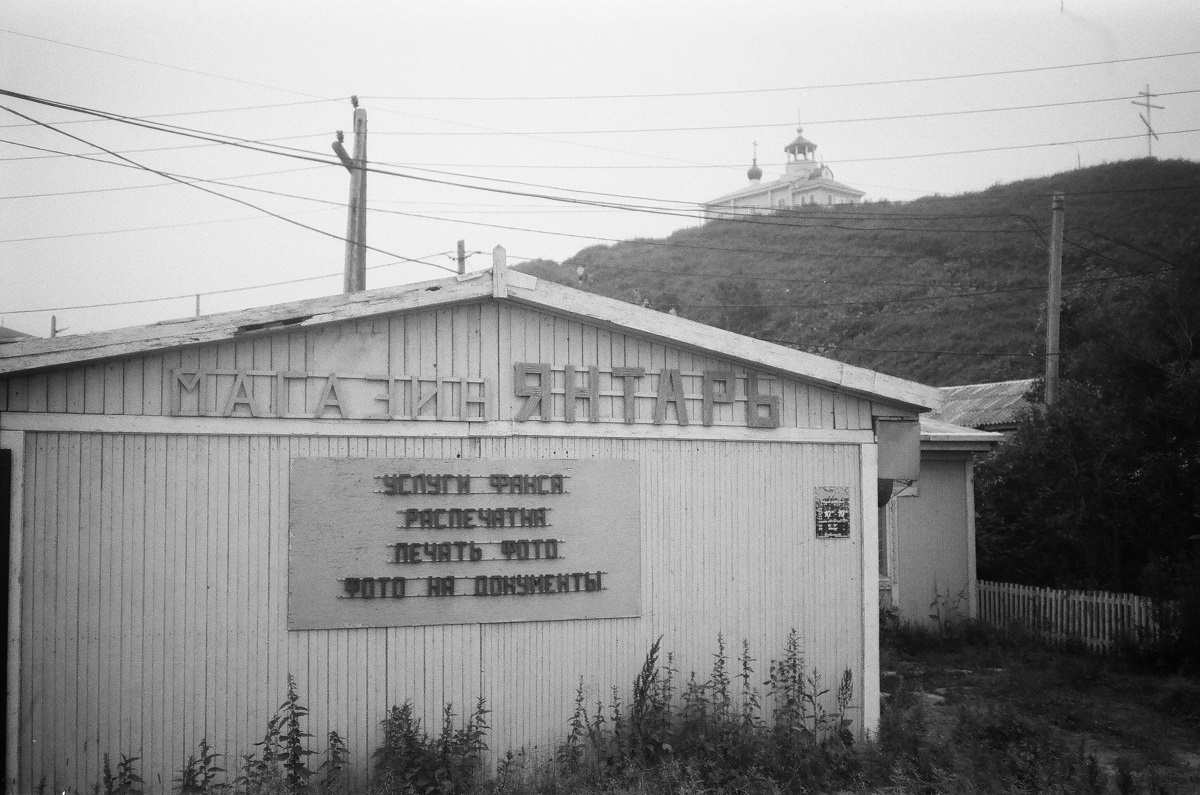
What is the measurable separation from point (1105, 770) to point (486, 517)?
5.77 metres

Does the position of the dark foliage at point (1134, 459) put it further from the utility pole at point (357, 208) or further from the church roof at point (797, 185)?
the church roof at point (797, 185)

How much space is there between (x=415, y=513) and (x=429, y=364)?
118 centimetres

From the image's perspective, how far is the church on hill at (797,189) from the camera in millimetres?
87250

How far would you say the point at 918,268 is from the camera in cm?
5162

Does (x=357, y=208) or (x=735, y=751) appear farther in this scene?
(x=357, y=208)

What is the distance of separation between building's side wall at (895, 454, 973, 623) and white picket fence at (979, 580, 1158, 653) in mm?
478

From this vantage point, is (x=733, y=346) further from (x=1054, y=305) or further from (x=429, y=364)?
(x=1054, y=305)

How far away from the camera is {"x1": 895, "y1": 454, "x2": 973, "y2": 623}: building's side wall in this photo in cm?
1462

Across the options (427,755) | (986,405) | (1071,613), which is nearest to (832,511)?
(427,755)

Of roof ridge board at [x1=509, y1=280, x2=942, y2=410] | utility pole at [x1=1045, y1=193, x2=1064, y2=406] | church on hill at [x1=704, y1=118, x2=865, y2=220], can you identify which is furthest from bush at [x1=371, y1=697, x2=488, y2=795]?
church on hill at [x1=704, y1=118, x2=865, y2=220]

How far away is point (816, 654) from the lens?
862cm

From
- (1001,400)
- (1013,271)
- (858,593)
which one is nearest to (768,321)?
(1013,271)

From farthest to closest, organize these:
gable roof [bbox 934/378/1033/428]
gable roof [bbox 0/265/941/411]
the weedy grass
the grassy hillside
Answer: the grassy hillside < gable roof [bbox 934/378/1033/428] < the weedy grass < gable roof [bbox 0/265/941/411]

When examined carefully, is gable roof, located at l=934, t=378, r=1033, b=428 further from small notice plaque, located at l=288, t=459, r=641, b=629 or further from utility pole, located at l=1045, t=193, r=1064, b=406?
small notice plaque, located at l=288, t=459, r=641, b=629
